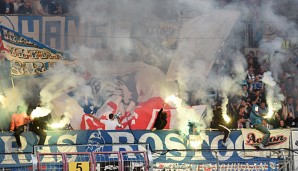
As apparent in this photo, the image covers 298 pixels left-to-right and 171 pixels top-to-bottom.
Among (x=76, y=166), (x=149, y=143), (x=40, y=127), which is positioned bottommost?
(x=76, y=166)

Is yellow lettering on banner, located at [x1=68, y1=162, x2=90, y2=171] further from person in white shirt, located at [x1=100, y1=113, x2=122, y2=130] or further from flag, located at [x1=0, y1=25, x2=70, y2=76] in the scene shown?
flag, located at [x1=0, y1=25, x2=70, y2=76]

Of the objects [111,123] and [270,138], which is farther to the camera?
[111,123]

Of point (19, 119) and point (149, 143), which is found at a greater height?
point (19, 119)

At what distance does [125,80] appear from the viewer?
16125mm

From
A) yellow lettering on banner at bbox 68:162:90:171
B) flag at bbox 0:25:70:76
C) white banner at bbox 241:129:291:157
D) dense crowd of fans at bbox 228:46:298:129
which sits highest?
flag at bbox 0:25:70:76

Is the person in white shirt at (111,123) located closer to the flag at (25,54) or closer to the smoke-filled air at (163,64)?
the smoke-filled air at (163,64)

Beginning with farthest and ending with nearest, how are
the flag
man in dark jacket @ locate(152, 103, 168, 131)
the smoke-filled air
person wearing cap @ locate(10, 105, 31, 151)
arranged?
1. the smoke-filled air
2. man in dark jacket @ locate(152, 103, 168, 131)
3. the flag
4. person wearing cap @ locate(10, 105, 31, 151)

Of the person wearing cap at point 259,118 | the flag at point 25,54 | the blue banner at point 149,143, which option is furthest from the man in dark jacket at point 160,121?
the flag at point 25,54

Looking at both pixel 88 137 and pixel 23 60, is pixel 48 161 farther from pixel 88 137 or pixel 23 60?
pixel 23 60

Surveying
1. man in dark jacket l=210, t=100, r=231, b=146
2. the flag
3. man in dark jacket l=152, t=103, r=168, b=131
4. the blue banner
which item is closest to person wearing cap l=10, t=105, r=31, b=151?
the blue banner

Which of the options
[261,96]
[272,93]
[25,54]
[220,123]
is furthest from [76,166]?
[272,93]

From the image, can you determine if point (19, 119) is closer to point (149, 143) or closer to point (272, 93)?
point (149, 143)

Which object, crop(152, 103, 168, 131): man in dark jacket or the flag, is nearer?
the flag

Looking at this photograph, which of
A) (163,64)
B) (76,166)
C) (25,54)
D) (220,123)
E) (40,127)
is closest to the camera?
(76,166)
